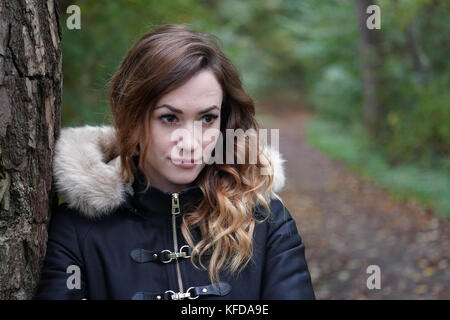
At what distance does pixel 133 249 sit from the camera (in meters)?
2.16

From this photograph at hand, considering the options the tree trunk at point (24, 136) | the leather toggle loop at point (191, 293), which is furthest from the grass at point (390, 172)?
the tree trunk at point (24, 136)

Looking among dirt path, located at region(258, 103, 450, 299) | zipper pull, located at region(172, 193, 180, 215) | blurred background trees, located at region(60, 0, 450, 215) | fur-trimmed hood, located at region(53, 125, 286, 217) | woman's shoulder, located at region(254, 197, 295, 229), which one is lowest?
dirt path, located at region(258, 103, 450, 299)

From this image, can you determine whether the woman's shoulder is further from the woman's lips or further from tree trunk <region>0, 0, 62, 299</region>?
tree trunk <region>0, 0, 62, 299</region>

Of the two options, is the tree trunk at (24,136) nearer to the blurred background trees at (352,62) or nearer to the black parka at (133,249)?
the black parka at (133,249)

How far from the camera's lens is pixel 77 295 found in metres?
2.04

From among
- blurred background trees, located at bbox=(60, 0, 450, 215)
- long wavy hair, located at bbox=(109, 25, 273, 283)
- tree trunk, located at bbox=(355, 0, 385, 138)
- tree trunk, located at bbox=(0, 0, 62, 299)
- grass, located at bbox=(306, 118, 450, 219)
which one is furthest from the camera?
tree trunk, located at bbox=(355, 0, 385, 138)

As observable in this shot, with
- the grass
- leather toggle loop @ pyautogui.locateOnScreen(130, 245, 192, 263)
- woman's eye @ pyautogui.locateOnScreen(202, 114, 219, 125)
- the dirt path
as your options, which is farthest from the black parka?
the grass

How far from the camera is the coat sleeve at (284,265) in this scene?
215 cm

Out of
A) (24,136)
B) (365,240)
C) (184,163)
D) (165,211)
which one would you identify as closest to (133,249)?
(165,211)

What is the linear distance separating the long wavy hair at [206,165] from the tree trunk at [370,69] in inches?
359

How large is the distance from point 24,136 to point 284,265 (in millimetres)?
1300

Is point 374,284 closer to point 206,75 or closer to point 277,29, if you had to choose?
point 206,75

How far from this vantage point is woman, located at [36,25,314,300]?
210 centimetres
